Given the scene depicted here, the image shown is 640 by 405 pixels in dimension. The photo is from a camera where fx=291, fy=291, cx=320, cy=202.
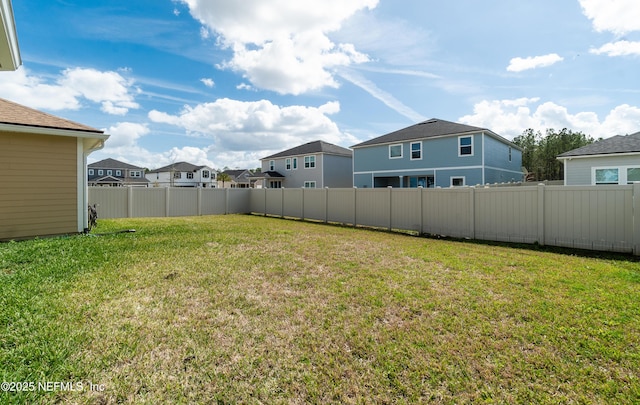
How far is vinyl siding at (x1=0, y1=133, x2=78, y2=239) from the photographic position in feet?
24.6

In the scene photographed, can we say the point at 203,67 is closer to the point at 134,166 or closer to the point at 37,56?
the point at 37,56

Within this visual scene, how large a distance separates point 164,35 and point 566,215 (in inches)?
550

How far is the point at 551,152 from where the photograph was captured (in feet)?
137

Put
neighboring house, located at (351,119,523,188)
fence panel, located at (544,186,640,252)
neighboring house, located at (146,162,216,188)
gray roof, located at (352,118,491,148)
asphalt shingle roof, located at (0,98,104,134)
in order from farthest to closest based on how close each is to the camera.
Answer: neighboring house, located at (146,162,216,188) → gray roof, located at (352,118,491,148) → neighboring house, located at (351,119,523,188) → asphalt shingle roof, located at (0,98,104,134) → fence panel, located at (544,186,640,252)

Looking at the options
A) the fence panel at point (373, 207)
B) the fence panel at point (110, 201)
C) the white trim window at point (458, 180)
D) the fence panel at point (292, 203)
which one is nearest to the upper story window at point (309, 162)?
the white trim window at point (458, 180)

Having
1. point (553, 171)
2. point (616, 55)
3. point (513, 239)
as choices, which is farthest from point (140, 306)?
point (553, 171)

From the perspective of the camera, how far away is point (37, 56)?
934 cm

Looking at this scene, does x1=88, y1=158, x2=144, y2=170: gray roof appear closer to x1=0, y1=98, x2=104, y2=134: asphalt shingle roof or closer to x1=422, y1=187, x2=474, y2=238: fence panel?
x1=0, y1=98, x2=104, y2=134: asphalt shingle roof

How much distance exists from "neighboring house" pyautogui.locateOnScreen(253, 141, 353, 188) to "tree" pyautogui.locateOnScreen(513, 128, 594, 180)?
30094 mm

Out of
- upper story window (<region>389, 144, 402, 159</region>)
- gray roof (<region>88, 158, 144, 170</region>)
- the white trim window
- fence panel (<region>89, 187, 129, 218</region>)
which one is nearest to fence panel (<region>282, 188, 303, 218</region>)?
fence panel (<region>89, 187, 129, 218</region>)

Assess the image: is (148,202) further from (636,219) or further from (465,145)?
(465,145)

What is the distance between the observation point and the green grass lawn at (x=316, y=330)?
7.41 feet

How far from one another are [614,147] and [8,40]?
880 inches

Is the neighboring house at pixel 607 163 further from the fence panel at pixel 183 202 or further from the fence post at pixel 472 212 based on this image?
the fence panel at pixel 183 202
